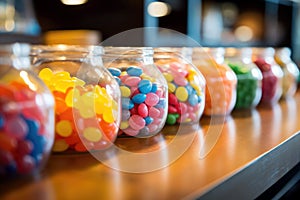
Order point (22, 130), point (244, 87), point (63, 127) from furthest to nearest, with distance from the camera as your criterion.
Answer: point (244, 87) → point (63, 127) → point (22, 130)

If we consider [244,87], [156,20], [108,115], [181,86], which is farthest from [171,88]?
[156,20]

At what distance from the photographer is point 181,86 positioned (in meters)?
0.85

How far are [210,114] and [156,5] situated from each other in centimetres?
199

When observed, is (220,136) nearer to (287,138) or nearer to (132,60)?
(287,138)

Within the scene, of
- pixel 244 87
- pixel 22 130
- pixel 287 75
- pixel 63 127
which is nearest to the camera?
pixel 22 130

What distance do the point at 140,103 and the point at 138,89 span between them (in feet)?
0.09

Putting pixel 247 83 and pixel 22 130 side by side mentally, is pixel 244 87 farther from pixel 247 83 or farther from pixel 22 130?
pixel 22 130

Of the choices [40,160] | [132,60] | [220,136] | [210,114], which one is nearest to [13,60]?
[40,160]

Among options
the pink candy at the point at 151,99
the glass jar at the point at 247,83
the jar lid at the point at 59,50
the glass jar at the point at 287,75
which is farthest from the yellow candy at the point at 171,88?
the glass jar at the point at 287,75

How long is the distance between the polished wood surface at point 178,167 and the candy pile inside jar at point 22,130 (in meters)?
0.03

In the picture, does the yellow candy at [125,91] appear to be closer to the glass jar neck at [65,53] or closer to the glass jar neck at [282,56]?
the glass jar neck at [65,53]

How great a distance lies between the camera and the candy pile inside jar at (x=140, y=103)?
28.6 inches

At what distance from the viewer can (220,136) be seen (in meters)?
0.77

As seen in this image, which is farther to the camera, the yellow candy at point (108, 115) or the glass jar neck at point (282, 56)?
the glass jar neck at point (282, 56)
